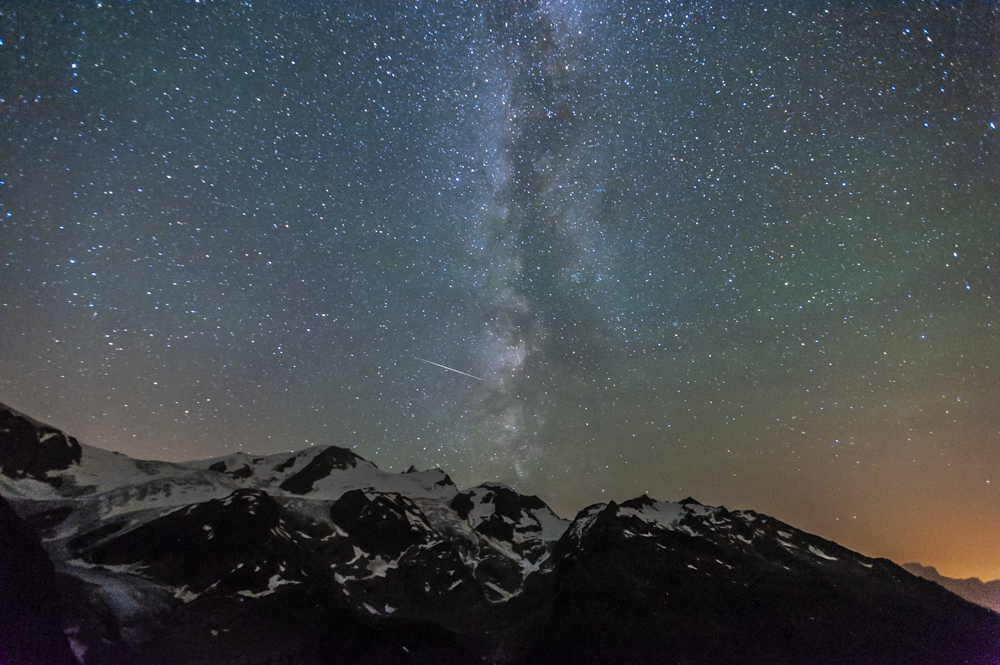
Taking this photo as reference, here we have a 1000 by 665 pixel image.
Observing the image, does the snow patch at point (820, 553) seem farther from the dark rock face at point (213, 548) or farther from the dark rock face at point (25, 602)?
the dark rock face at point (25, 602)

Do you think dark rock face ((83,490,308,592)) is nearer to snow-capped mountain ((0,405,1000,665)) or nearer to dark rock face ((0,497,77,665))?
snow-capped mountain ((0,405,1000,665))

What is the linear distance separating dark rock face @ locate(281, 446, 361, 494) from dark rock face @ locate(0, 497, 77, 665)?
11257cm

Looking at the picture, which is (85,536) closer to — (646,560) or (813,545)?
(646,560)

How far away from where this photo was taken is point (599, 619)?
3912 inches

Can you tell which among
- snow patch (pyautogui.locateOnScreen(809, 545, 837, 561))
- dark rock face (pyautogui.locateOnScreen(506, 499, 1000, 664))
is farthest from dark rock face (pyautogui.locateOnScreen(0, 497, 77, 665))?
snow patch (pyautogui.locateOnScreen(809, 545, 837, 561))

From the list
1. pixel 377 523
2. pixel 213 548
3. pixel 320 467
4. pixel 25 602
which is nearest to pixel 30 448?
pixel 213 548

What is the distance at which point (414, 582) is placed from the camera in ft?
371

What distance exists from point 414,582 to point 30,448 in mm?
95550

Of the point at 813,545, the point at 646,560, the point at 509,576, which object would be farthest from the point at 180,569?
the point at 813,545

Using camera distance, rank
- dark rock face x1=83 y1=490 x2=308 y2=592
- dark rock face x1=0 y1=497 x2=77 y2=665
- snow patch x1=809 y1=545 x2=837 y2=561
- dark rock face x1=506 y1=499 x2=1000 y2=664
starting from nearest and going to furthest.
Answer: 1. dark rock face x1=0 y1=497 x2=77 y2=665
2. dark rock face x1=83 y1=490 x2=308 y2=592
3. dark rock face x1=506 y1=499 x2=1000 y2=664
4. snow patch x1=809 y1=545 x2=837 y2=561

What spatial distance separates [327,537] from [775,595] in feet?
363

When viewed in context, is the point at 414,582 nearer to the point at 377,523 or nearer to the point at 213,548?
the point at 377,523

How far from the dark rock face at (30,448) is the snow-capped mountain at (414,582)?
0.38 meters

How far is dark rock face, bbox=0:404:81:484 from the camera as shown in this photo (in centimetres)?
10375
